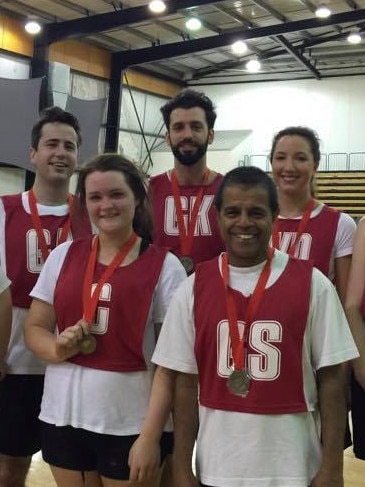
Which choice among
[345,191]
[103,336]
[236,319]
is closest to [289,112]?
[345,191]

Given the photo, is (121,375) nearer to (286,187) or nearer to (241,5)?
(286,187)

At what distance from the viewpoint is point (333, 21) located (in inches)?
428

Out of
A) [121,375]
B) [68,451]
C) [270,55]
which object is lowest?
[68,451]

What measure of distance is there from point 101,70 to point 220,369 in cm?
1306

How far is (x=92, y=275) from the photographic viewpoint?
2.03m

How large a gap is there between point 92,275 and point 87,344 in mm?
211

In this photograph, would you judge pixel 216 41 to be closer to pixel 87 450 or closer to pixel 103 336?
pixel 103 336

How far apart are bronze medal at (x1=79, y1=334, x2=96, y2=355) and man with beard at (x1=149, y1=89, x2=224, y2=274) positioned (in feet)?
2.44

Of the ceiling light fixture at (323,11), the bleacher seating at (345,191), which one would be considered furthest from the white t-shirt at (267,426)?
the bleacher seating at (345,191)

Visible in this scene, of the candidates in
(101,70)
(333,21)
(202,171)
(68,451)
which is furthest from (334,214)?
(101,70)

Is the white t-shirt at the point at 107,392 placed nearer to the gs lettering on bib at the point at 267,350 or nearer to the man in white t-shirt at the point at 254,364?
the man in white t-shirt at the point at 254,364

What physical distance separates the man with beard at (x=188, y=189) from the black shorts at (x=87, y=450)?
848 mm

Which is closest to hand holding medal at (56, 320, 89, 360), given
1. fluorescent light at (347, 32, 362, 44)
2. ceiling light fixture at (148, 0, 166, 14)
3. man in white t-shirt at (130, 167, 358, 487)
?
man in white t-shirt at (130, 167, 358, 487)

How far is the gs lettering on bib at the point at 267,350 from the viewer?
1.71 meters
